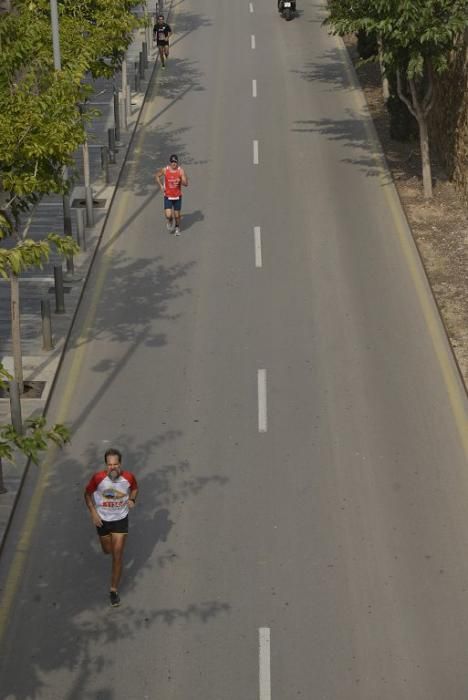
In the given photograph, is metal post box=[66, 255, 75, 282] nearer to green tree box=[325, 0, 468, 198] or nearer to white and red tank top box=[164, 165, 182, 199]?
white and red tank top box=[164, 165, 182, 199]

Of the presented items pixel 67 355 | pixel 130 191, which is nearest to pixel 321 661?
pixel 67 355

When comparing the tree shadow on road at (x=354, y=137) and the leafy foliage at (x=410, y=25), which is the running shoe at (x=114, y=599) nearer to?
the leafy foliage at (x=410, y=25)

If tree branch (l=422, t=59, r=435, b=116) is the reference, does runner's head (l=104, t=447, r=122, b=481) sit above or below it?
below

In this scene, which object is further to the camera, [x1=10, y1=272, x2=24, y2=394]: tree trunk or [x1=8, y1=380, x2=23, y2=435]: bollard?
[x1=10, y1=272, x2=24, y2=394]: tree trunk

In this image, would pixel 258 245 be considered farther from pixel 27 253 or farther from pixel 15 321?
pixel 27 253

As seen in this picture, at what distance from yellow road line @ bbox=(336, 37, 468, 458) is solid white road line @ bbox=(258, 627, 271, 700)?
185 inches

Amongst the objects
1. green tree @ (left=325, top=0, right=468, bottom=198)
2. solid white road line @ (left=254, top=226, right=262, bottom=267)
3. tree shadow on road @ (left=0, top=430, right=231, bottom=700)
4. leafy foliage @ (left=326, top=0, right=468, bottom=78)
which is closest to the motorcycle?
green tree @ (left=325, top=0, right=468, bottom=198)

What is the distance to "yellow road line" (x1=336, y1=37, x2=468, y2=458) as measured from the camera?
55.1 ft

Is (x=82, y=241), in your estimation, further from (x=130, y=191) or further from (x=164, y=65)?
(x=164, y=65)

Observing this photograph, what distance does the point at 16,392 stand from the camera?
15242 millimetres

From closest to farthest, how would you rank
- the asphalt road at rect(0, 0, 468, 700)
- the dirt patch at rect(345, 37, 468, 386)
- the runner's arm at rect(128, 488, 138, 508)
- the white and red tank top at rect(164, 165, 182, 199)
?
the asphalt road at rect(0, 0, 468, 700), the runner's arm at rect(128, 488, 138, 508), the dirt patch at rect(345, 37, 468, 386), the white and red tank top at rect(164, 165, 182, 199)

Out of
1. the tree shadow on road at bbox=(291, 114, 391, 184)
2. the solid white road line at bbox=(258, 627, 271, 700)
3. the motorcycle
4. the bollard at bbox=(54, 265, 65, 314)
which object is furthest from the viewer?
the motorcycle

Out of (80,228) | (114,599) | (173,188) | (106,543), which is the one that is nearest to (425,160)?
(173,188)

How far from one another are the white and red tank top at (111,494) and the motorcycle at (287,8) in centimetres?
3299
